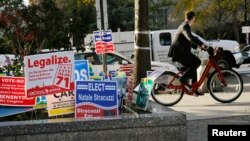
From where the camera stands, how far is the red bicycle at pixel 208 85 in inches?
368

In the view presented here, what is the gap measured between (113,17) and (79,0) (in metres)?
11.8

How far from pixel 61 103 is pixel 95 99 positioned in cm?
41

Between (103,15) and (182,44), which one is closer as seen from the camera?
(182,44)

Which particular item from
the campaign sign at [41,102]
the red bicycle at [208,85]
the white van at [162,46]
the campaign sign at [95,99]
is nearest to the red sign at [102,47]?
the red bicycle at [208,85]

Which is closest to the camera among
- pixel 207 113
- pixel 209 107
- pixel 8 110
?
pixel 8 110

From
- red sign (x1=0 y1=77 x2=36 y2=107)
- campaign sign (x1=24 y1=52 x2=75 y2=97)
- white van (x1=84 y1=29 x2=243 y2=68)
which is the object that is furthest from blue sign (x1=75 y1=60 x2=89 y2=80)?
white van (x1=84 y1=29 x2=243 y2=68)

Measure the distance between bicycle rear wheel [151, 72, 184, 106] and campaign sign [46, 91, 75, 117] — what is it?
4.65 m

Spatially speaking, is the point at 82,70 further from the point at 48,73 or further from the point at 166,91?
the point at 166,91

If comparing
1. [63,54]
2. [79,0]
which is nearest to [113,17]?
[79,0]

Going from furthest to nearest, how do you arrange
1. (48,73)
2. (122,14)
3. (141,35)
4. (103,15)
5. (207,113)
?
(122,14) → (103,15) → (141,35) → (207,113) → (48,73)

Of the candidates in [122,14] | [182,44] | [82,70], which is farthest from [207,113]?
[122,14]

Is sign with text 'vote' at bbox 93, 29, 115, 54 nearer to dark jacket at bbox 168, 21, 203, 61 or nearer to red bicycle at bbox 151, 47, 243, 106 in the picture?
red bicycle at bbox 151, 47, 243, 106

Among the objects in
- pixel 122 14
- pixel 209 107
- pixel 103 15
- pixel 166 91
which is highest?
pixel 122 14

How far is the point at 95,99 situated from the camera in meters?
4.58
